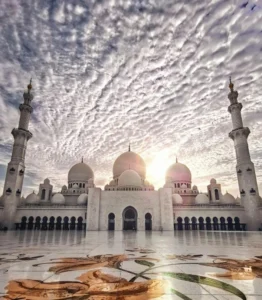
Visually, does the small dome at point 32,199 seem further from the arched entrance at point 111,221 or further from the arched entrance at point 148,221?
the arched entrance at point 148,221

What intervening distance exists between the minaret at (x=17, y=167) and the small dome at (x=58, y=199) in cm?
485

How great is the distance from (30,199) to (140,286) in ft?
107

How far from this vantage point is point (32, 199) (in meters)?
31.0

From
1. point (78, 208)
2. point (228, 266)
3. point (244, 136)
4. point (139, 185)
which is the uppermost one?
point (244, 136)

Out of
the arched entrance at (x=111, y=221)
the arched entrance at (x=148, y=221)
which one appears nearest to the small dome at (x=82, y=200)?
the arched entrance at (x=111, y=221)

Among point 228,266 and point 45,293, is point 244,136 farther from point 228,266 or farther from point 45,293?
point 45,293

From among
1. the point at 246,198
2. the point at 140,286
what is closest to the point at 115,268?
the point at 140,286

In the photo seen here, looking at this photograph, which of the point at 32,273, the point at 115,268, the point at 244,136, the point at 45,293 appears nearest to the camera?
the point at 45,293

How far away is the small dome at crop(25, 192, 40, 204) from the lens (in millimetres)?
30267

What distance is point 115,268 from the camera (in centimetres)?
336

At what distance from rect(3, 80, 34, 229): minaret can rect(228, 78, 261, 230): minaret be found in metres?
27.0

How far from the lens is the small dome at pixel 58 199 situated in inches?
1216

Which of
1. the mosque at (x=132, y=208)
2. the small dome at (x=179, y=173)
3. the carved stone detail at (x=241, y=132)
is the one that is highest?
the carved stone detail at (x=241, y=132)

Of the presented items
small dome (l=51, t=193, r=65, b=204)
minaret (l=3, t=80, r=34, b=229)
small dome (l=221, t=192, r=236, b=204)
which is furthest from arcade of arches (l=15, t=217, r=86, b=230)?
small dome (l=221, t=192, r=236, b=204)
